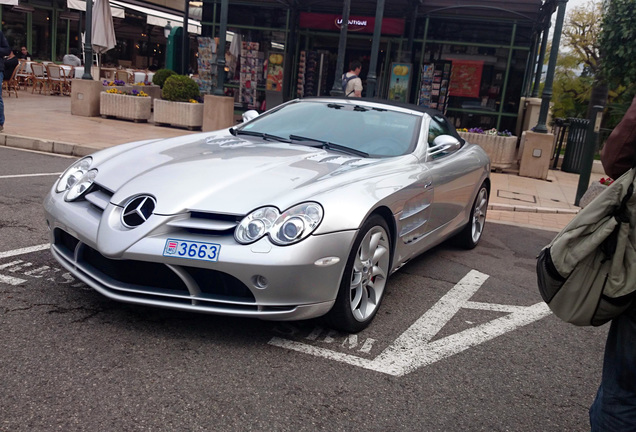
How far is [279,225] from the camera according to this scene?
3229mm

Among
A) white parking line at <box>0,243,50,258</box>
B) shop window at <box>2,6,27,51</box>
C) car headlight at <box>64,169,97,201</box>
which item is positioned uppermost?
shop window at <box>2,6,27,51</box>

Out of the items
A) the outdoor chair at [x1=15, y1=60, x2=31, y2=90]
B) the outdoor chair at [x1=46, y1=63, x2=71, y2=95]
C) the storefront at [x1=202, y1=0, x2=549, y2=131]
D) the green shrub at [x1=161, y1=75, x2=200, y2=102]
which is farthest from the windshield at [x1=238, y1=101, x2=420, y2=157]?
the outdoor chair at [x1=15, y1=60, x2=31, y2=90]

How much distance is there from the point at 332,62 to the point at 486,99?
14.4 ft

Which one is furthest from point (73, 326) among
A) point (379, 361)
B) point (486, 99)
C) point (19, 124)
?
point (486, 99)

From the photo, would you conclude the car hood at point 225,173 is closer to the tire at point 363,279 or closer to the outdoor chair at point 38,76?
the tire at point 363,279

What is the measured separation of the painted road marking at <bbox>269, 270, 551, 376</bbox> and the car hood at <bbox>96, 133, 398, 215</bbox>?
31.6 inches

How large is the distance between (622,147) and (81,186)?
9.77 ft

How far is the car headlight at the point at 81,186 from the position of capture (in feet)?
12.3

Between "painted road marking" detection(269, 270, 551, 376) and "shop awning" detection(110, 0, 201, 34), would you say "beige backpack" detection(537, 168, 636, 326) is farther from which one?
"shop awning" detection(110, 0, 201, 34)

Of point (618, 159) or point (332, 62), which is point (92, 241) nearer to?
point (618, 159)

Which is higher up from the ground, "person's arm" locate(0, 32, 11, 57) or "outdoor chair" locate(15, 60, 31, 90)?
"person's arm" locate(0, 32, 11, 57)

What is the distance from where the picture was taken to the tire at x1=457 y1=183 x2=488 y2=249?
5988 millimetres

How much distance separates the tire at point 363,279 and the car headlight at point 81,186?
161cm

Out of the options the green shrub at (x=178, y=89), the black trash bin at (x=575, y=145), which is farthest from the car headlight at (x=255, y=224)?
the green shrub at (x=178, y=89)
